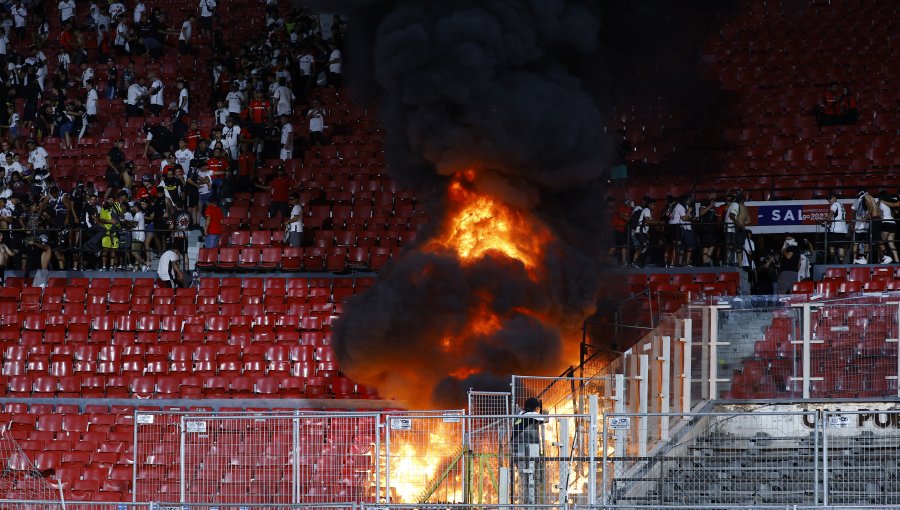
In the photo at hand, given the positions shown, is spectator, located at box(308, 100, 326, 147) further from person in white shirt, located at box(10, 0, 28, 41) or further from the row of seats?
person in white shirt, located at box(10, 0, 28, 41)

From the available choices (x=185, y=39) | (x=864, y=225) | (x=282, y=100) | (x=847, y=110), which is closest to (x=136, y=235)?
(x=282, y=100)

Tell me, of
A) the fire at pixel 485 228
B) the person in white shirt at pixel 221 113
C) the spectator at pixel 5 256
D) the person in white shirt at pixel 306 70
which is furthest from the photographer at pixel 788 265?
the spectator at pixel 5 256

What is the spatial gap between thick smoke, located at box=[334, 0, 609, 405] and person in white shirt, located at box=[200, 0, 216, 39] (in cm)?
985

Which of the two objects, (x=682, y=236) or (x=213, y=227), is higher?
(x=213, y=227)

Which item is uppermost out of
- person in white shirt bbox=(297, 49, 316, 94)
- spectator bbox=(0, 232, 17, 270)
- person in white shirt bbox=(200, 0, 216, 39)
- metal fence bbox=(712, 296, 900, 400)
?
person in white shirt bbox=(200, 0, 216, 39)

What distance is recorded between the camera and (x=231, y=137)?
90.8 ft

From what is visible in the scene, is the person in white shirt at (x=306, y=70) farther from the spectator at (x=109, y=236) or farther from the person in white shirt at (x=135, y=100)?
the spectator at (x=109, y=236)

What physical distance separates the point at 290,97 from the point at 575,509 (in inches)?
746

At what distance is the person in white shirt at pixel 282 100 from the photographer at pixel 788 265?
34.9ft

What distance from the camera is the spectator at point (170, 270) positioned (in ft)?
80.5

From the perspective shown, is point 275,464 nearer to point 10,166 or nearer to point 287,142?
point 287,142

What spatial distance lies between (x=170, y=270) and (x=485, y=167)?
19.8ft

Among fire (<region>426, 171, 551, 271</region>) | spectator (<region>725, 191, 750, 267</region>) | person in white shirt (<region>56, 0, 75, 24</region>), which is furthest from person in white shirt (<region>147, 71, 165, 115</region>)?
spectator (<region>725, 191, 750, 267</region>)

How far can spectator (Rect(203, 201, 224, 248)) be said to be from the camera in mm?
25438
